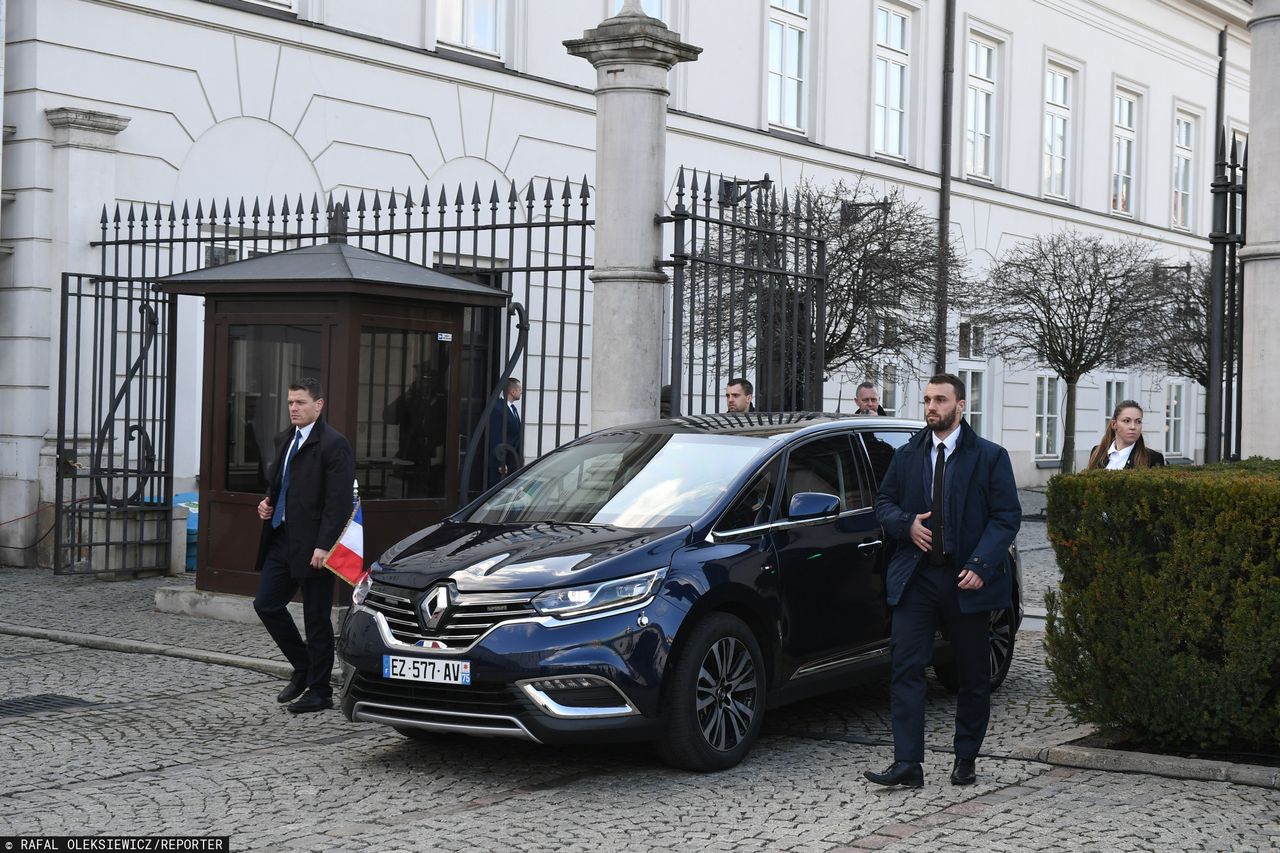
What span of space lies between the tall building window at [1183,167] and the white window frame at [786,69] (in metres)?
13.8

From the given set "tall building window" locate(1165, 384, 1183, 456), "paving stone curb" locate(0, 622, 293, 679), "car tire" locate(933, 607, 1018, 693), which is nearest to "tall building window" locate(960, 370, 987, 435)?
"tall building window" locate(1165, 384, 1183, 456)

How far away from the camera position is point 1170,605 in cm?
680

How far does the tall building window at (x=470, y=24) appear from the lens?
18.1 meters

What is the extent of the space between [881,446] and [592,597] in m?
2.46

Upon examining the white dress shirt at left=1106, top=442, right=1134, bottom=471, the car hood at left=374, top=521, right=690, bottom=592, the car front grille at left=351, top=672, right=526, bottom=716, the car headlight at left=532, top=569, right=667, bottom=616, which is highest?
the white dress shirt at left=1106, top=442, right=1134, bottom=471

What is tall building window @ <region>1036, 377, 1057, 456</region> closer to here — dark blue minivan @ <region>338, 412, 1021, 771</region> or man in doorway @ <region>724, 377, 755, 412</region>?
man in doorway @ <region>724, 377, 755, 412</region>

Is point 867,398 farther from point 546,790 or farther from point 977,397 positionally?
point 977,397

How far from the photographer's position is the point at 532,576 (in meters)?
6.71

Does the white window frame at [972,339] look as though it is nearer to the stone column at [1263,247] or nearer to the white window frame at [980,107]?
the white window frame at [980,107]

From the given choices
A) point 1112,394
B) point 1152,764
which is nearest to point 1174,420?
point 1112,394

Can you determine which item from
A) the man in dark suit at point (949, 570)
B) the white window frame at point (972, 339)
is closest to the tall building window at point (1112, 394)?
the white window frame at point (972, 339)

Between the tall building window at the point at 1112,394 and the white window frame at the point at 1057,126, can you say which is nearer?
the white window frame at the point at 1057,126

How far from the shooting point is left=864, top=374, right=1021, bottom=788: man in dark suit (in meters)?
6.64

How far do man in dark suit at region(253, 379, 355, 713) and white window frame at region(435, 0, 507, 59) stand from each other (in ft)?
34.4
